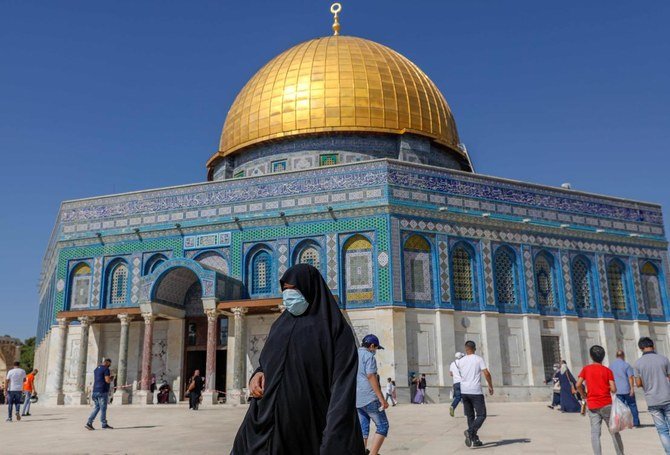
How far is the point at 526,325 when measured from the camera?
21.4 metres

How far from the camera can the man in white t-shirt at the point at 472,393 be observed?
7.93 m

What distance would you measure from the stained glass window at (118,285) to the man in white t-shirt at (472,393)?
16.9 m

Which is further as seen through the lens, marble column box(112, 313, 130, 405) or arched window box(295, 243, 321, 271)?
arched window box(295, 243, 321, 271)

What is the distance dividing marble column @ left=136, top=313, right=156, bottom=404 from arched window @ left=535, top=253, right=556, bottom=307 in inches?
515

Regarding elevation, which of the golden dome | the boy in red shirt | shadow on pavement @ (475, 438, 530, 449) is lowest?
shadow on pavement @ (475, 438, 530, 449)

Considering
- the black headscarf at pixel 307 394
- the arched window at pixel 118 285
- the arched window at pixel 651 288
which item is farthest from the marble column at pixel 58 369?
the arched window at pixel 651 288

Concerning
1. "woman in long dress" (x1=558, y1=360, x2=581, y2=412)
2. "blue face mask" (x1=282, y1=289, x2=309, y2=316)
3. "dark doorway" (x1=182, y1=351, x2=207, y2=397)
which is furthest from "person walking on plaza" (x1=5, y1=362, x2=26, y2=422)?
"blue face mask" (x1=282, y1=289, x2=309, y2=316)

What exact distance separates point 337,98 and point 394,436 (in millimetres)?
17345

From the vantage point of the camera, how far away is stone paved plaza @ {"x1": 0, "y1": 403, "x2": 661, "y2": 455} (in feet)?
26.0

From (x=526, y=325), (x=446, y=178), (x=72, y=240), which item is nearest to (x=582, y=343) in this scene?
(x=526, y=325)

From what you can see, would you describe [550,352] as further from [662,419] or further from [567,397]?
[662,419]

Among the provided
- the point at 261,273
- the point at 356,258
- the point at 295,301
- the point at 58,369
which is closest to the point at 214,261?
the point at 261,273

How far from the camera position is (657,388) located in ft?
21.5

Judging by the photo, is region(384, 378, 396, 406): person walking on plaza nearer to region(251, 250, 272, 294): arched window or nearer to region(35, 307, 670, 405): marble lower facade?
region(35, 307, 670, 405): marble lower facade
